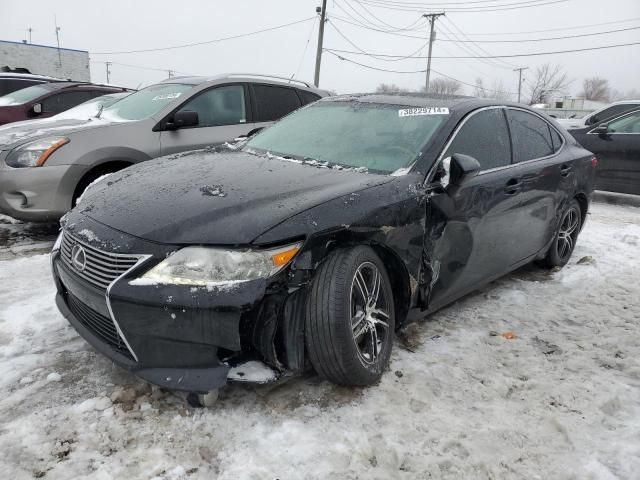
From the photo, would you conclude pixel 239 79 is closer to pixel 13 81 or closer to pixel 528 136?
pixel 528 136

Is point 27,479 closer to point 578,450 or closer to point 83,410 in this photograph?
point 83,410

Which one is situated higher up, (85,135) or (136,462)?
(85,135)

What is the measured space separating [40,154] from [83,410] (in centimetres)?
298

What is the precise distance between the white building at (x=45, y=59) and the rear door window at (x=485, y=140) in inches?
1449

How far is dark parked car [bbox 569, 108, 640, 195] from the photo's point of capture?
802 cm

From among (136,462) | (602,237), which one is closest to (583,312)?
(602,237)

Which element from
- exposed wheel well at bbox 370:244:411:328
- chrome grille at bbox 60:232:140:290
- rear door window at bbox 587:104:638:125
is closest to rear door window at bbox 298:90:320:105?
exposed wheel well at bbox 370:244:411:328

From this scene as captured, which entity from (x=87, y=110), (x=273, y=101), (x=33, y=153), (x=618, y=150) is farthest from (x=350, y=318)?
(x=618, y=150)

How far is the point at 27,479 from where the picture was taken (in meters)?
1.94

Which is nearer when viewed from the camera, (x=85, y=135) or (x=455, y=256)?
(x=455, y=256)

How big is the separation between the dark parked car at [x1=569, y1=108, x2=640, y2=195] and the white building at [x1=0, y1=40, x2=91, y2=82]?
114 ft

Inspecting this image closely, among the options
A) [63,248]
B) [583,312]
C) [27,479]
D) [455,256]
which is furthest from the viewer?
[583,312]

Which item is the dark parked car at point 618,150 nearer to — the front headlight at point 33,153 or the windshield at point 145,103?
the windshield at point 145,103

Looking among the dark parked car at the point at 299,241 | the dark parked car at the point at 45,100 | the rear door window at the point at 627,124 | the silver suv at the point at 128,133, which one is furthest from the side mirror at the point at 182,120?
the rear door window at the point at 627,124
